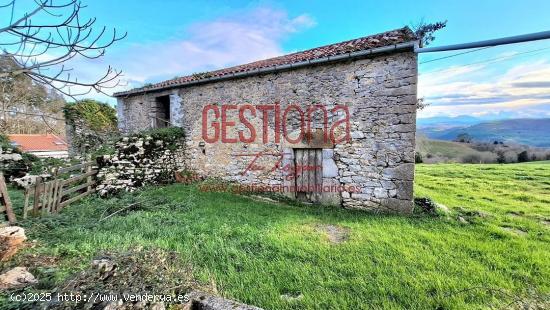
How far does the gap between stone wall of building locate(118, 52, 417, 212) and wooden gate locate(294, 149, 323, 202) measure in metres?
0.16

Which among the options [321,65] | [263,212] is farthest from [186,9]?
[263,212]

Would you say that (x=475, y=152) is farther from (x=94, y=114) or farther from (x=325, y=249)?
(x=94, y=114)

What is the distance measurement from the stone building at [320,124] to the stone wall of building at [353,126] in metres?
0.02

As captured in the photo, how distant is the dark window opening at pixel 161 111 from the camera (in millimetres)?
10141

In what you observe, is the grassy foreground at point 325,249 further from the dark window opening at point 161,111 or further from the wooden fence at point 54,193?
the dark window opening at point 161,111

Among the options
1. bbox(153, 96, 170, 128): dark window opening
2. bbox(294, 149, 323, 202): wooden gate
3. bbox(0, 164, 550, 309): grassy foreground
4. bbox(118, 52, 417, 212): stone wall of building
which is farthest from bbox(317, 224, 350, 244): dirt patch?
bbox(153, 96, 170, 128): dark window opening

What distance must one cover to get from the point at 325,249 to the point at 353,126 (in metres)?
3.30

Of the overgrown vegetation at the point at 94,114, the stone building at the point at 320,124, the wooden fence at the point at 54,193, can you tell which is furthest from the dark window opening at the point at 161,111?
the wooden fence at the point at 54,193

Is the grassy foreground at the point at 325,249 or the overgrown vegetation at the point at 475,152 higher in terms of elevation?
the overgrown vegetation at the point at 475,152

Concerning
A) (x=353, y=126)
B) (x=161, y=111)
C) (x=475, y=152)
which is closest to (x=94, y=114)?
(x=161, y=111)

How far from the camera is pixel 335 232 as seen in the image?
15.0ft

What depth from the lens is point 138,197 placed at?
6492mm

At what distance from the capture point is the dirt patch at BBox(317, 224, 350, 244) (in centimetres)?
420

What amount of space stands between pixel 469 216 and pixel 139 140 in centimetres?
902
